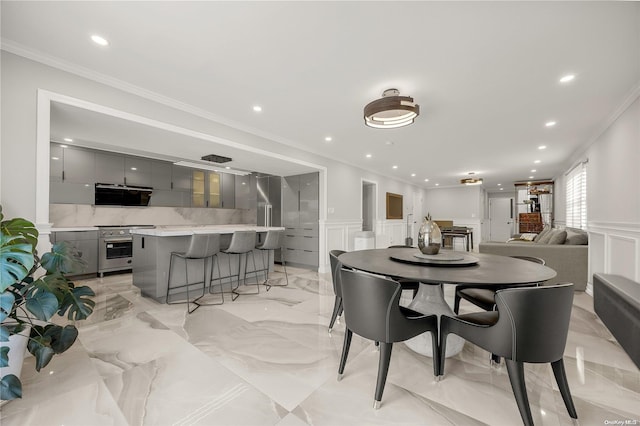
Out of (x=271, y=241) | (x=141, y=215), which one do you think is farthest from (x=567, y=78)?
(x=141, y=215)

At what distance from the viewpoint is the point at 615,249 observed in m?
3.09

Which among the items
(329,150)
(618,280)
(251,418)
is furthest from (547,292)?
(329,150)

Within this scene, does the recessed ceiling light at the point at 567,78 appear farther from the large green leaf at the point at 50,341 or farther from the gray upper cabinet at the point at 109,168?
the gray upper cabinet at the point at 109,168

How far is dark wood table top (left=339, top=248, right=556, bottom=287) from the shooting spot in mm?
1507

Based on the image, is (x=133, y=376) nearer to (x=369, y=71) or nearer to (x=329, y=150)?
(x=369, y=71)

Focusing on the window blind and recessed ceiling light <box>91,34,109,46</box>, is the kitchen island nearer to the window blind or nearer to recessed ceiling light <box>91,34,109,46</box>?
recessed ceiling light <box>91,34,109,46</box>

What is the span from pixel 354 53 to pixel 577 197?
6.11 metres

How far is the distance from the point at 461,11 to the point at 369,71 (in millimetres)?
822

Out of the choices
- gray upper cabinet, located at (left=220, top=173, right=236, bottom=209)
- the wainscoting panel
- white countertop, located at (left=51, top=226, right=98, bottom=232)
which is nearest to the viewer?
the wainscoting panel

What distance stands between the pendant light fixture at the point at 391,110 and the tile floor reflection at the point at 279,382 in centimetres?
217

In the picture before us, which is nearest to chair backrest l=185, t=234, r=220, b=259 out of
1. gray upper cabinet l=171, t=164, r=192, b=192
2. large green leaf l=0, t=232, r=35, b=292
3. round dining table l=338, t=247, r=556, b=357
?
large green leaf l=0, t=232, r=35, b=292

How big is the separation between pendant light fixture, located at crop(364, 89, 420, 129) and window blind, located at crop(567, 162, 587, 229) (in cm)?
418

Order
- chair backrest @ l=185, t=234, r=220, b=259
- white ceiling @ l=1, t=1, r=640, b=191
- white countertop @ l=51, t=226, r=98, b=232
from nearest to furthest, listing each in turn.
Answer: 1. white ceiling @ l=1, t=1, r=640, b=191
2. chair backrest @ l=185, t=234, r=220, b=259
3. white countertop @ l=51, t=226, r=98, b=232

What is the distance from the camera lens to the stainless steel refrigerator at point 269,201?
20.5 feet
